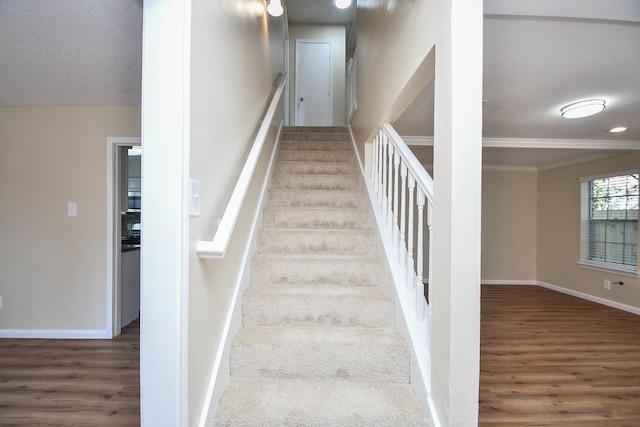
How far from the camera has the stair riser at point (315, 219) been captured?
2562 millimetres

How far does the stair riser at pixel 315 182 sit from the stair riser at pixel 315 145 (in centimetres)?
75

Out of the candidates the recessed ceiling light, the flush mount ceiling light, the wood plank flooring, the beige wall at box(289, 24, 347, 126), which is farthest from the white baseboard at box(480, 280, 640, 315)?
the beige wall at box(289, 24, 347, 126)

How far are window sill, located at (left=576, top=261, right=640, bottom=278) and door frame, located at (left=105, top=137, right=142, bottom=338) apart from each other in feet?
19.1

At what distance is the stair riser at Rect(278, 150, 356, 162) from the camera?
3418mm

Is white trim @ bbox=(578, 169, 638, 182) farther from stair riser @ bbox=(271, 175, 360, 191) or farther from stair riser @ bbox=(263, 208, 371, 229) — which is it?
stair riser @ bbox=(263, 208, 371, 229)

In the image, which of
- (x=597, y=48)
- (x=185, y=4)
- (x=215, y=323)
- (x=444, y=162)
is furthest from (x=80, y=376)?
(x=597, y=48)

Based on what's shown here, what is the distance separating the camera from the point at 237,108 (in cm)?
178

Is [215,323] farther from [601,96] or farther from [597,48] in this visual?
[601,96]

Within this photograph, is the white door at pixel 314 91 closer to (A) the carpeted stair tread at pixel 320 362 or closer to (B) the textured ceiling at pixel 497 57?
(B) the textured ceiling at pixel 497 57

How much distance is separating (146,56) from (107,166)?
2197mm

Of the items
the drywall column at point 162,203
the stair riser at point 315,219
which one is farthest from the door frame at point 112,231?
the drywall column at point 162,203

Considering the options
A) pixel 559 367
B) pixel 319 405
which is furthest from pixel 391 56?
pixel 559 367

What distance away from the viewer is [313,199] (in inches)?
110

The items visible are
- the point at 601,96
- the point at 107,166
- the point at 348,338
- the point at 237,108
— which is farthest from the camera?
the point at 107,166
